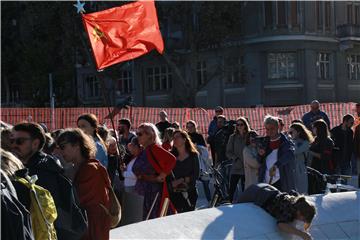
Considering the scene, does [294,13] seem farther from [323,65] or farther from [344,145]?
[344,145]

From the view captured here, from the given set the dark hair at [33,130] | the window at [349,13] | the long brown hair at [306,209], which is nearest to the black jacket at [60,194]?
the dark hair at [33,130]

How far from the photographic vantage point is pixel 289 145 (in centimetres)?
774

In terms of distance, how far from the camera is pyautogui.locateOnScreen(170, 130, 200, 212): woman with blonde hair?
750cm

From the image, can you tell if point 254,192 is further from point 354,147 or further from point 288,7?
point 288,7

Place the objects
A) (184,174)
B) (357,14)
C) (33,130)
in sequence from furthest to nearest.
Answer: (357,14), (184,174), (33,130)

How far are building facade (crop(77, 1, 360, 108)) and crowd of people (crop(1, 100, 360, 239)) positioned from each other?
23.6 meters

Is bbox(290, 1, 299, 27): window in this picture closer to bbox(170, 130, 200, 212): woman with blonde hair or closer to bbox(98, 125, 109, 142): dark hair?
bbox(170, 130, 200, 212): woman with blonde hair

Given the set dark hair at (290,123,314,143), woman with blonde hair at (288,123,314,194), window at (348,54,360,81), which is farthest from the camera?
window at (348,54,360,81)

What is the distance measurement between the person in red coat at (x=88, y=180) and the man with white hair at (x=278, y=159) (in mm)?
3307

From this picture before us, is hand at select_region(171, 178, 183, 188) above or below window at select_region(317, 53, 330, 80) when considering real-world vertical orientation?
below

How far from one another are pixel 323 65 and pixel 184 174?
31.4 m

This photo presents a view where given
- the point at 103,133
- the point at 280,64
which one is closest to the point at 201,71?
the point at 280,64

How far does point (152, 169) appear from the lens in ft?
22.0

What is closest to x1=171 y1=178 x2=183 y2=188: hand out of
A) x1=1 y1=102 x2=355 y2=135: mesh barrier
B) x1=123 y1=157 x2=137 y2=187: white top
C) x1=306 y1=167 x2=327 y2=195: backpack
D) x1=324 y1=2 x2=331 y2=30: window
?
x1=123 y1=157 x2=137 y2=187: white top
